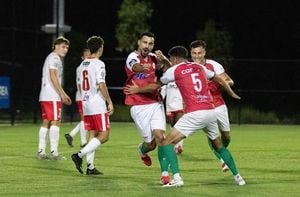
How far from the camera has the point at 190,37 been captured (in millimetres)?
49438

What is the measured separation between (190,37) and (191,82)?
3840 centimetres

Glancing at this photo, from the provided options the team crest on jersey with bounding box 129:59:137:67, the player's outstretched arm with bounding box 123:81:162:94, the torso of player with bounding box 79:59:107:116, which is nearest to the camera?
the player's outstretched arm with bounding box 123:81:162:94

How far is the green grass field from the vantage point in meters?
11.0

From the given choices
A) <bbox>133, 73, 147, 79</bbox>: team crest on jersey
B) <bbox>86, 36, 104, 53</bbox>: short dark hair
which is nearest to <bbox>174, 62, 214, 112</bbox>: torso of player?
<bbox>133, 73, 147, 79</bbox>: team crest on jersey

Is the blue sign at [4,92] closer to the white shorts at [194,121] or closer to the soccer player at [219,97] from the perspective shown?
the soccer player at [219,97]

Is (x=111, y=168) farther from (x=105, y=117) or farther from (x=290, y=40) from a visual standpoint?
(x=290, y=40)

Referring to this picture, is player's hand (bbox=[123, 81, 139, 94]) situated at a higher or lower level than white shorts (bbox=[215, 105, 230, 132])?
higher

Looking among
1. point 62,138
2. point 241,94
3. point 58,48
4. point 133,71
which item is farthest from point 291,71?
point 133,71

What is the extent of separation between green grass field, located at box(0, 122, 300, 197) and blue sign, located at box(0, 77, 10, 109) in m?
7.51

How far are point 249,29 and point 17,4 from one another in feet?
67.3

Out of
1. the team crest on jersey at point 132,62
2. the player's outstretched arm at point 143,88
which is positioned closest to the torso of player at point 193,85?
the player's outstretched arm at point 143,88

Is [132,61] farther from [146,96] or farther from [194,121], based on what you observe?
[194,121]

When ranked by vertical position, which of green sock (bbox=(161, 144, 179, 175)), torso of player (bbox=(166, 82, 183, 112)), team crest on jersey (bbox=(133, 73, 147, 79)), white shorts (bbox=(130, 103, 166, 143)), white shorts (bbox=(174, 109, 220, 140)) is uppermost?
team crest on jersey (bbox=(133, 73, 147, 79))

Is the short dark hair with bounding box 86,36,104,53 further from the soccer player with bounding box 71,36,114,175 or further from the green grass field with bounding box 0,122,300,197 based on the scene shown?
the green grass field with bounding box 0,122,300,197
